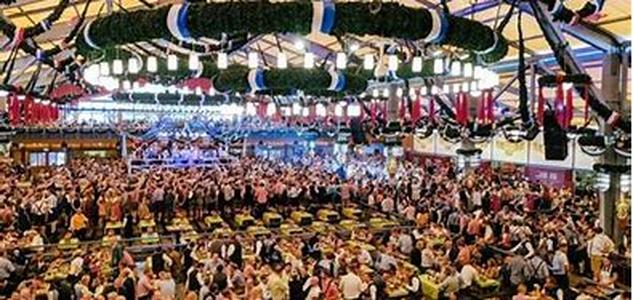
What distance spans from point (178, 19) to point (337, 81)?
629 cm

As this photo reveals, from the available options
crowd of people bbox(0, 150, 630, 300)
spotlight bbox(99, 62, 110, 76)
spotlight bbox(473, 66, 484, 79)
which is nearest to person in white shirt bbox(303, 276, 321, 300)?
crowd of people bbox(0, 150, 630, 300)

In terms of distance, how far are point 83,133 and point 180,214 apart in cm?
1588

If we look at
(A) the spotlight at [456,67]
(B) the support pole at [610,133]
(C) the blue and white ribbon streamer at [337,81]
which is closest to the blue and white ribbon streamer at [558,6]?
(A) the spotlight at [456,67]

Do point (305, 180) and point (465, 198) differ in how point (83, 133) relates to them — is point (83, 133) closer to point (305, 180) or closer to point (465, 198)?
point (305, 180)

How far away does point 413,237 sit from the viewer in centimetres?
1288

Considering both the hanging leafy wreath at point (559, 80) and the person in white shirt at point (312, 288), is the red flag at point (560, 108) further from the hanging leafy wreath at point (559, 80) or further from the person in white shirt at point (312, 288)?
the person in white shirt at point (312, 288)

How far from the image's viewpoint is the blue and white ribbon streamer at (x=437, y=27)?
673 cm

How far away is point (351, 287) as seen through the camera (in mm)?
9570

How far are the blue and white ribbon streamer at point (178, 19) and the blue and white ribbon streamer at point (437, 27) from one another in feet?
8.68

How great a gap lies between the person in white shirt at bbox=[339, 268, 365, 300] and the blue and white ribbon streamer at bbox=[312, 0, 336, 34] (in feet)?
15.3

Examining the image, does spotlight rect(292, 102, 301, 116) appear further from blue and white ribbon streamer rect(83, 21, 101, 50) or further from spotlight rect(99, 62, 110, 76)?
blue and white ribbon streamer rect(83, 21, 101, 50)

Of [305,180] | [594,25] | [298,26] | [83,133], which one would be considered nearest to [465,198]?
[305,180]

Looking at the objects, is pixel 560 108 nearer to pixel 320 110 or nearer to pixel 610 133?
pixel 610 133

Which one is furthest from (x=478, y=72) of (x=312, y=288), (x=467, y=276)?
(x=312, y=288)
